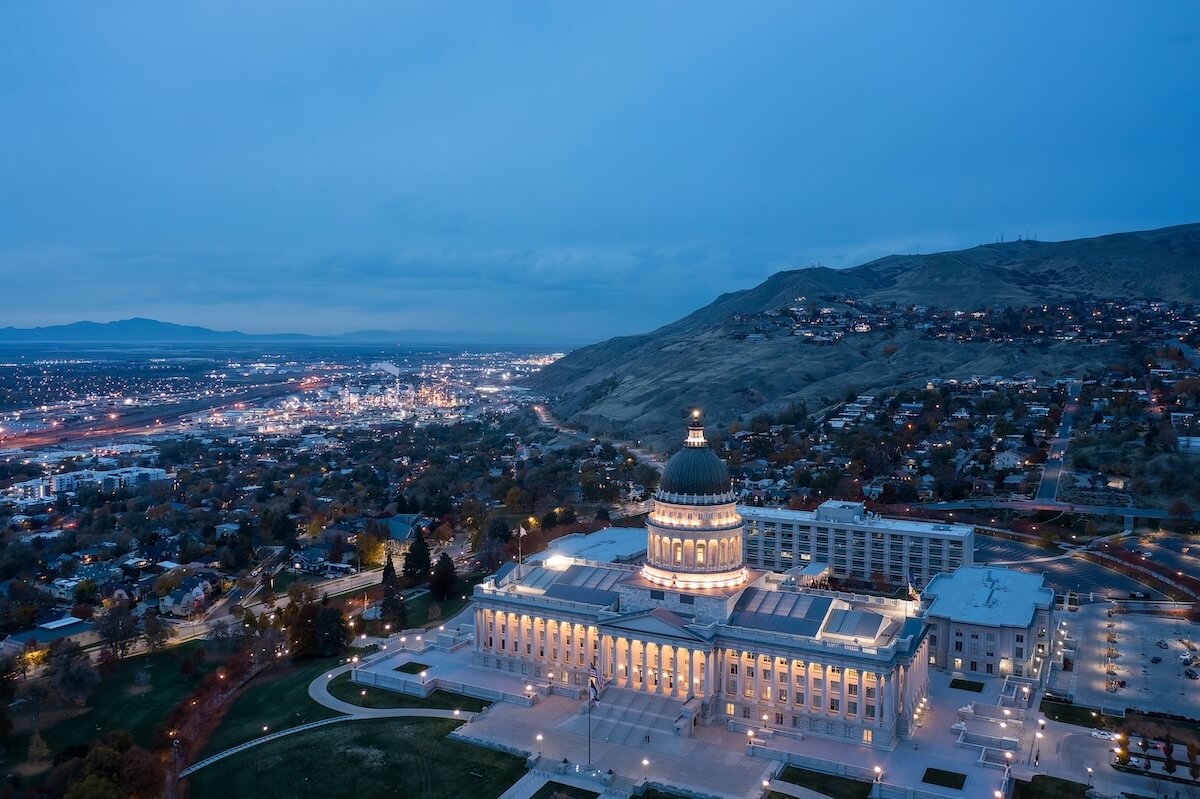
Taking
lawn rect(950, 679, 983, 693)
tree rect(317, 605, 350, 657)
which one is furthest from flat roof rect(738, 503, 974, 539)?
tree rect(317, 605, 350, 657)

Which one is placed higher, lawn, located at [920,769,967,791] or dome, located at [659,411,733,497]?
dome, located at [659,411,733,497]

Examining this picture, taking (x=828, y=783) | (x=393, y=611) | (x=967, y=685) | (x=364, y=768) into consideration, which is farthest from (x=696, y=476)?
(x=393, y=611)

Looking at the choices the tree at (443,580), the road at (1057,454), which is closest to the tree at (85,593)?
the tree at (443,580)

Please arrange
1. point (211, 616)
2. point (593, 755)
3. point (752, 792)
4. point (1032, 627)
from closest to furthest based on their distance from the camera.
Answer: point (752, 792), point (593, 755), point (1032, 627), point (211, 616)

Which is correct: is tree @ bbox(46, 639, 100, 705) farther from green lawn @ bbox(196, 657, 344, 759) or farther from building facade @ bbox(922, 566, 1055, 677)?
building facade @ bbox(922, 566, 1055, 677)

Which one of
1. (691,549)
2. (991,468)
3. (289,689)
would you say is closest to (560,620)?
(691,549)

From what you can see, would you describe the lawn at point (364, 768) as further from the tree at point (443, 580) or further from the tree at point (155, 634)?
the tree at point (443, 580)

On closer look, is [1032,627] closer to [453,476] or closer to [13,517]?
[453,476]
